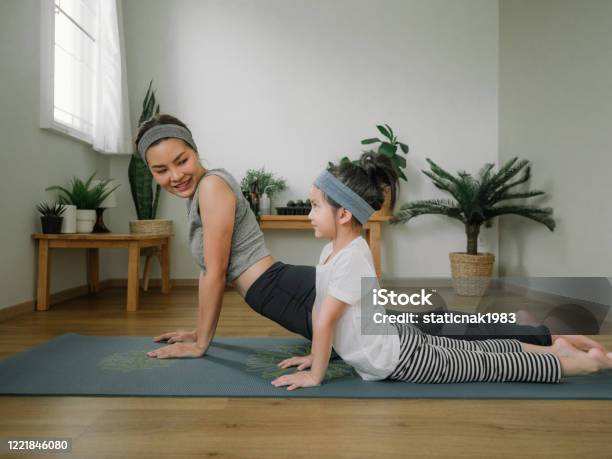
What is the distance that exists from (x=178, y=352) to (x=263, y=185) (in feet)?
7.93

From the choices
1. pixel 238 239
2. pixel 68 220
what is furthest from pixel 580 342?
pixel 68 220

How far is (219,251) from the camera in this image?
155 cm

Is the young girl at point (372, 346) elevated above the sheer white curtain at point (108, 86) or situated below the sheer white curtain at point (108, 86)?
below

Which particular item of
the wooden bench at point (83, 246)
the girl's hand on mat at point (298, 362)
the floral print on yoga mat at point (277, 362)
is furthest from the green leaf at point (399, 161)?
the girl's hand on mat at point (298, 362)

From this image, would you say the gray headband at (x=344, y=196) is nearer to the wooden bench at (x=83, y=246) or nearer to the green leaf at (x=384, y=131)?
the wooden bench at (x=83, y=246)

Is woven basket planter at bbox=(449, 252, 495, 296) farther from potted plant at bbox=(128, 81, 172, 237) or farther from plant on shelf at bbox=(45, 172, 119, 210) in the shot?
plant on shelf at bbox=(45, 172, 119, 210)

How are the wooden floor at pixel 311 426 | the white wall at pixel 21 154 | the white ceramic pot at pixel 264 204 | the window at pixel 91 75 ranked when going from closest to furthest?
the wooden floor at pixel 311 426 < the white wall at pixel 21 154 < the window at pixel 91 75 < the white ceramic pot at pixel 264 204

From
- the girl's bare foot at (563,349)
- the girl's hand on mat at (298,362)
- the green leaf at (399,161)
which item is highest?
the green leaf at (399,161)

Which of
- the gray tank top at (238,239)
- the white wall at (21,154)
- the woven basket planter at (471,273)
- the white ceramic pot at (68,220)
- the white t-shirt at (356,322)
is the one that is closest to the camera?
the white t-shirt at (356,322)

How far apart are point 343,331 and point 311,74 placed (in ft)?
10.6

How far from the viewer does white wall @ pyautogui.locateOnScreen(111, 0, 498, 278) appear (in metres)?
4.03

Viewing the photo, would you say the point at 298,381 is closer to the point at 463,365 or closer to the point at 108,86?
the point at 463,365

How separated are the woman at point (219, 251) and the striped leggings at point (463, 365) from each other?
0.65 feet

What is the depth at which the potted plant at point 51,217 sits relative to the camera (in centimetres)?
274
